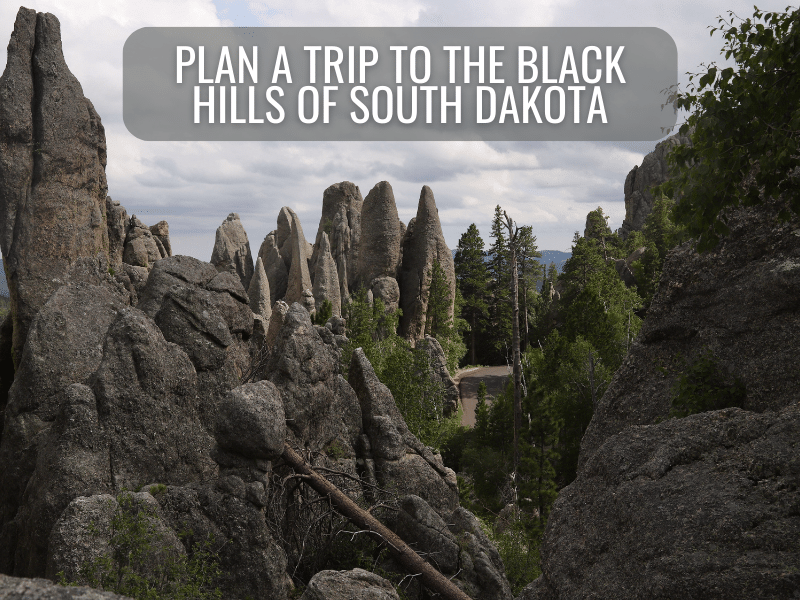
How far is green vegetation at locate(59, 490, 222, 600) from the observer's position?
7.65m

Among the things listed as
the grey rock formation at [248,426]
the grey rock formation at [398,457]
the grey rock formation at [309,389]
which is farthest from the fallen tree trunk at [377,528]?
the grey rock formation at [398,457]

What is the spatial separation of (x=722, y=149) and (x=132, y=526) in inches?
341

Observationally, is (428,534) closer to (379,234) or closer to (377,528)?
(377,528)

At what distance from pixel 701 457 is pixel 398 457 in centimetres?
1001

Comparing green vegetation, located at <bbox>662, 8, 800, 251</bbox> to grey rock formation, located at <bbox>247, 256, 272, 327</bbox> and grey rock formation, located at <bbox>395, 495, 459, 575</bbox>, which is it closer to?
grey rock formation, located at <bbox>395, 495, 459, 575</bbox>

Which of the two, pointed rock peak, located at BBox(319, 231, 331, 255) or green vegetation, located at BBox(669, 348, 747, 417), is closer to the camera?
green vegetation, located at BBox(669, 348, 747, 417)

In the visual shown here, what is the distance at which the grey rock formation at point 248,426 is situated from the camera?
1030 cm

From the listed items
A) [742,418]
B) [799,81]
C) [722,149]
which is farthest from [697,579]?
[799,81]

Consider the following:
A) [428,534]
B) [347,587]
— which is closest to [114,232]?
[428,534]

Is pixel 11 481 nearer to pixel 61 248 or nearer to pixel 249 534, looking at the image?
pixel 249 534

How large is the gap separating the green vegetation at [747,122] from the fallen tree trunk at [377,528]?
8.08 metres

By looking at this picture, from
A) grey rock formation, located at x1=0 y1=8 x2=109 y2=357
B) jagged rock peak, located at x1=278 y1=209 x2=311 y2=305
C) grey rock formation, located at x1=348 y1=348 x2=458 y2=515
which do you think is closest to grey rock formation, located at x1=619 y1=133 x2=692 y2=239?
jagged rock peak, located at x1=278 y1=209 x2=311 y2=305

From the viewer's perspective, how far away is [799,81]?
608 cm

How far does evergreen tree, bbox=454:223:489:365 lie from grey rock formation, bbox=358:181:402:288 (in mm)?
11593
